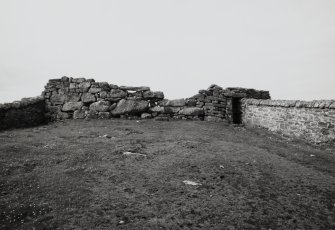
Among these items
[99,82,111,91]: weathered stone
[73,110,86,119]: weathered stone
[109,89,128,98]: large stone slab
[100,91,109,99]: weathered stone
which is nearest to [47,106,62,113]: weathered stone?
[73,110,86,119]: weathered stone

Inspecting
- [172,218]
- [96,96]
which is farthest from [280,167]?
[96,96]

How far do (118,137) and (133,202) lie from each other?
5123 mm

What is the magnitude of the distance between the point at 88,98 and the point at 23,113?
3161mm

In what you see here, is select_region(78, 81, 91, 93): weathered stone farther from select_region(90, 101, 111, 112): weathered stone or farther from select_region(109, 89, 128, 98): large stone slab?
A: select_region(109, 89, 128, 98): large stone slab

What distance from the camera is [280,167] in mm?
6312

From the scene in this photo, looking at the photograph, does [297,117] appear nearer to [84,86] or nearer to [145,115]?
[145,115]

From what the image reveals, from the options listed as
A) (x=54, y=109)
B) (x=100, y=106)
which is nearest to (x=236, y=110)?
(x=100, y=106)

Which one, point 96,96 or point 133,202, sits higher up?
point 96,96

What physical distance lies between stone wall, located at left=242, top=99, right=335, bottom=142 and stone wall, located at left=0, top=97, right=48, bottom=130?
11.3m

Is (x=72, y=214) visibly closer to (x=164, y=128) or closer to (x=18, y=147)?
(x=18, y=147)

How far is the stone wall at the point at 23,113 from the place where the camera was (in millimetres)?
10438

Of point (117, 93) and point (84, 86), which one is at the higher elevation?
point (84, 86)

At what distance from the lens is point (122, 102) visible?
13117mm

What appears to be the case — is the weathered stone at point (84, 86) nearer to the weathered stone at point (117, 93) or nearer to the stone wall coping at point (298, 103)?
the weathered stone at point (117, 93)
